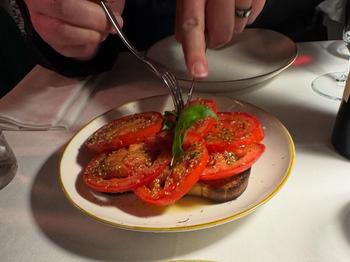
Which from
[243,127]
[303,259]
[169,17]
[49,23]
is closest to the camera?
[303,259]

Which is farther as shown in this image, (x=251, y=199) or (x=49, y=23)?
(x=49, y=23)

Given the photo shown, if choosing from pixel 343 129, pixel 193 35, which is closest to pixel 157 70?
pixel 193 35

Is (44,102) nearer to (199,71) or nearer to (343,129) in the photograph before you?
(199,71)

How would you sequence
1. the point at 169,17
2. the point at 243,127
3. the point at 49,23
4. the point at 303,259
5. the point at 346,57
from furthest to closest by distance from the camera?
the point at 169,17 → the point at 346,57 → the point at 49,23 → the point at 243,127 → the point at 303,259

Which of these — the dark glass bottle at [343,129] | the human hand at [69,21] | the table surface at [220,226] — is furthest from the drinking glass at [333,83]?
the human hand at [69,21]

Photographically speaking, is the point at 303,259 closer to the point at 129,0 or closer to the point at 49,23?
the point at 49,23

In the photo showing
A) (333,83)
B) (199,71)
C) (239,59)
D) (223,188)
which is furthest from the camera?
(239,59)

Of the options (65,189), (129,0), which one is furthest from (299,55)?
(65,189)
